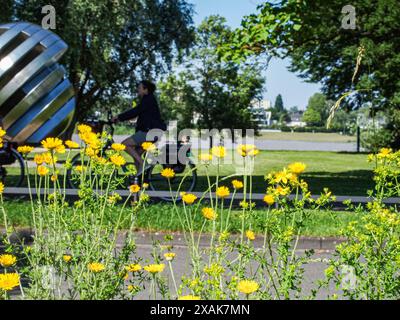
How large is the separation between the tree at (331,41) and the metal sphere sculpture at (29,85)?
3919 mm

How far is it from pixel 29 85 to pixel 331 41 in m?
9.35

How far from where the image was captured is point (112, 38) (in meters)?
23.9

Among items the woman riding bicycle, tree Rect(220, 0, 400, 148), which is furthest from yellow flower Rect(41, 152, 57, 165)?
the woman riding bicycle

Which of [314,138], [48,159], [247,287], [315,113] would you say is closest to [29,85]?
[48,159]

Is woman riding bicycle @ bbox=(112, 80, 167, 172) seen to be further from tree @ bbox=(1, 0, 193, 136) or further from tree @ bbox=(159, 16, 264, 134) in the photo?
tree @ bbox=(159, 16, 264, 134)

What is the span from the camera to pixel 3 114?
1339 cm

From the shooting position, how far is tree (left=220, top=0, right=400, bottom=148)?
13.1m

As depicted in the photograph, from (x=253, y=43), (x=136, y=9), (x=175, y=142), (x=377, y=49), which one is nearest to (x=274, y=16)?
(x=253, y=43)

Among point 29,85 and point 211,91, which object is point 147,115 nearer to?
point 29,85

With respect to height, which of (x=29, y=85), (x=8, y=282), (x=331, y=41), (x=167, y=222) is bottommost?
(x=167, y=222)

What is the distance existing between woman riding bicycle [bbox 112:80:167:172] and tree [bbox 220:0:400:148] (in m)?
3.31

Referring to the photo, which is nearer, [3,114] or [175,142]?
[175,142]
